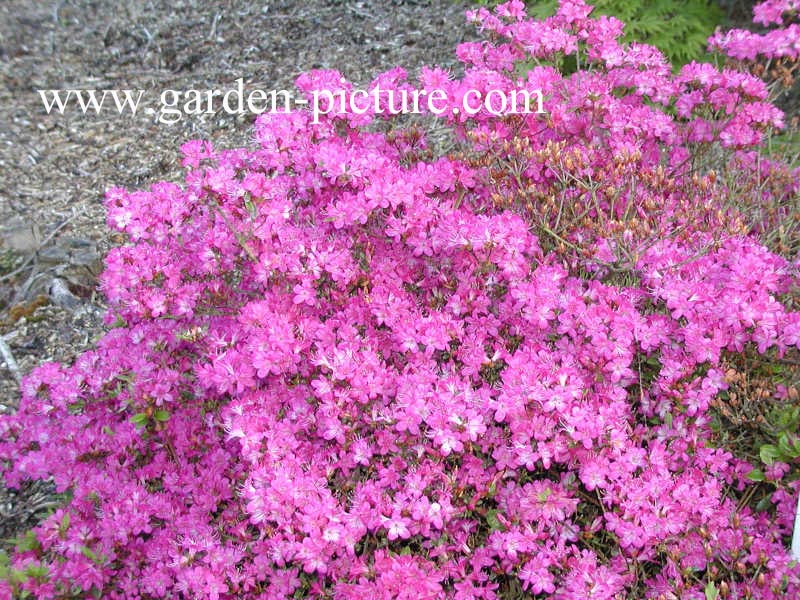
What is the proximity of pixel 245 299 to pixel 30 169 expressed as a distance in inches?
139

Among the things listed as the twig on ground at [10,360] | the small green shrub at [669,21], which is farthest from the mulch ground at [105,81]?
the small green shrub at [669,21]

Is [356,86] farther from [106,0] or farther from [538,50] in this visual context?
[106,0]

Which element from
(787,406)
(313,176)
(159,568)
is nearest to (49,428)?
(159,568)

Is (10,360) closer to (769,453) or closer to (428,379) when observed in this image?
(428,379)

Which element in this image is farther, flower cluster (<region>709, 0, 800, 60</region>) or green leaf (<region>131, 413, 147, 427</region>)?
flower cluster (<region>709, 0, 800, 60</region>)

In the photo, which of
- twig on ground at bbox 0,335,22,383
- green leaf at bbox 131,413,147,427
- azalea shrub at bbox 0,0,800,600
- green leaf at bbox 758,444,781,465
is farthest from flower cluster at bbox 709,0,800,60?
twig on ground at bbox 0,335,22,383

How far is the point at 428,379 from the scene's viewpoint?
2.25 meters

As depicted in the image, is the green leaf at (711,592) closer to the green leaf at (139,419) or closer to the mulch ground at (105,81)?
the green leaf at (139,419)

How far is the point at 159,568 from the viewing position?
233 cm

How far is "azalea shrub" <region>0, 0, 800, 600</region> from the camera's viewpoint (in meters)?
2.14

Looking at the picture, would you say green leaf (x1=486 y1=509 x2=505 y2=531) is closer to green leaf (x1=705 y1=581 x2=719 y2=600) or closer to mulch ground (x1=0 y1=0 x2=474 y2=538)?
green leaf (x1=705 y1=581 x2=719 y2=600)

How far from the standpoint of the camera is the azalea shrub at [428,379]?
7.02ft

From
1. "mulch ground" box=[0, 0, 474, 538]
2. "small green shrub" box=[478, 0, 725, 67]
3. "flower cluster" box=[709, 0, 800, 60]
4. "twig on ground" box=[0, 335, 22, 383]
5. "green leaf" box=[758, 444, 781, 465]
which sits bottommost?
"twig on ground" box=[0, 335, 22, 383]

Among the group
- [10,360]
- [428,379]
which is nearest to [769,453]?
[428,379]
